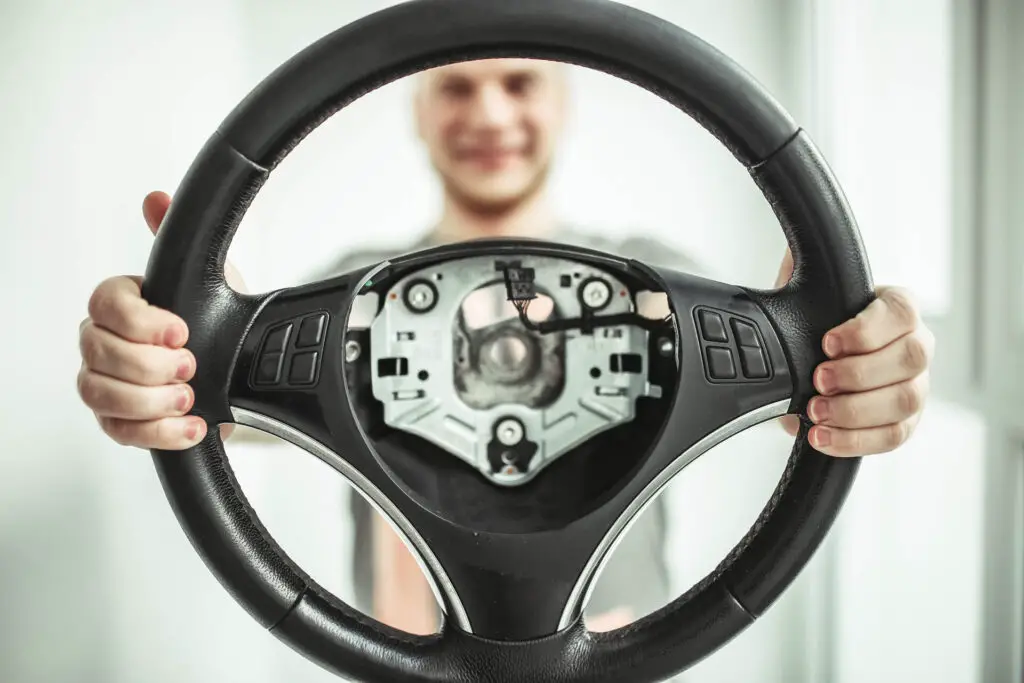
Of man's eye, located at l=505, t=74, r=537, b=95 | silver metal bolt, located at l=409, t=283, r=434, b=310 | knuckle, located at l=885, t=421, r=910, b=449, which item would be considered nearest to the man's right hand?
silver metal bolt, located at l=409, t=283, r=434, b=310

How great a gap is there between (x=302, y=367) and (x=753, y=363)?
0.24 meters

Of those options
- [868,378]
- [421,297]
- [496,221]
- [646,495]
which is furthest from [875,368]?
[496,221]

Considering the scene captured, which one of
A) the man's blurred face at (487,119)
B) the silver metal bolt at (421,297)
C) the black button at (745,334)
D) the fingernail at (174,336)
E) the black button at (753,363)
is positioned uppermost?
Result: the man's blurred face at (487,119)

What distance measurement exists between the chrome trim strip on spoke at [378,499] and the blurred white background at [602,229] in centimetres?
32

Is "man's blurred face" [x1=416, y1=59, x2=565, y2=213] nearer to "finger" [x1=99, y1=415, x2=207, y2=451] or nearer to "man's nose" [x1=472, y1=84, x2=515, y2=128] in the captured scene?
"man's nose" [x1=472, y1=84, x2=515, y2=128]

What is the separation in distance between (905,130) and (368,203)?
1.78ft

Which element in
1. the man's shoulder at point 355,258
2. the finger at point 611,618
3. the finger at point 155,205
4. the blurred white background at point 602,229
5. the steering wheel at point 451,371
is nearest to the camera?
the steering wheel at point 451,371

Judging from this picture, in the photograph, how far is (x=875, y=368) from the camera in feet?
1.18

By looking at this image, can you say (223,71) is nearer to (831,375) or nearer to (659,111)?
(659,111)

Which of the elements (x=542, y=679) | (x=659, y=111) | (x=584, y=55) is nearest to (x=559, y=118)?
(x=659, y=111)

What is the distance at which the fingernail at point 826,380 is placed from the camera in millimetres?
351

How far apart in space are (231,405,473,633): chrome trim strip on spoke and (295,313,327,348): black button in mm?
Result: 45

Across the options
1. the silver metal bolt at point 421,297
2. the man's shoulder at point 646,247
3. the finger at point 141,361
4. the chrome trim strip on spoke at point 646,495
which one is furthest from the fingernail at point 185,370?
the man's shoulder at point 646,247

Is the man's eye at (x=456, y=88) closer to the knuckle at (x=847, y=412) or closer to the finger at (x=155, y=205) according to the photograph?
the finger at (x=155, y=205)
